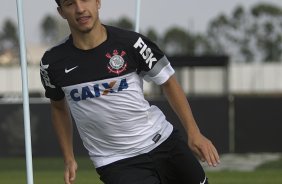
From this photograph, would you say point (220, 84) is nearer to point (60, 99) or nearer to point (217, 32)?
point (60, 99)

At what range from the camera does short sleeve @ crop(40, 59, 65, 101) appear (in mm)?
5352

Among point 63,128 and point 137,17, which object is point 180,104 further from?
point 137,17

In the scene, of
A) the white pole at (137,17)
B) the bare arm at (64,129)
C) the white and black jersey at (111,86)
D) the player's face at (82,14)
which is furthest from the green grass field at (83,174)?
the player's face at (82,14)

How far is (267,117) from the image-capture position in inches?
827

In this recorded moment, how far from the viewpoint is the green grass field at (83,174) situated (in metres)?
15.4

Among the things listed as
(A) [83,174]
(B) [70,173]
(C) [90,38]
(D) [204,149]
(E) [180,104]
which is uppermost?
(C) [90,38]

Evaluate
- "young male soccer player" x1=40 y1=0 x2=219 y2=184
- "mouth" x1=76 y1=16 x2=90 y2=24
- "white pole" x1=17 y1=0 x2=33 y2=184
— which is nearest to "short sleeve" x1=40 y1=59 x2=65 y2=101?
"young male soccer player" x1=40 y1=0 x2=219 y2=184

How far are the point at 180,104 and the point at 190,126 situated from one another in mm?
166

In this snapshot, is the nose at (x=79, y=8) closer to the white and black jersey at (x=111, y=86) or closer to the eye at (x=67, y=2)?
the eye at (x=67, y=2)

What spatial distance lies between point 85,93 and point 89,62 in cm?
19

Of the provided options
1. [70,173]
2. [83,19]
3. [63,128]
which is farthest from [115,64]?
[70,173]

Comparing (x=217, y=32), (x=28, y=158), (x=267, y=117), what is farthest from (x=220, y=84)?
(x=217, y=32)

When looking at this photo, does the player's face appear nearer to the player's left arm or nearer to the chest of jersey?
the chest of jersey

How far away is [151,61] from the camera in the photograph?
17.3ft
